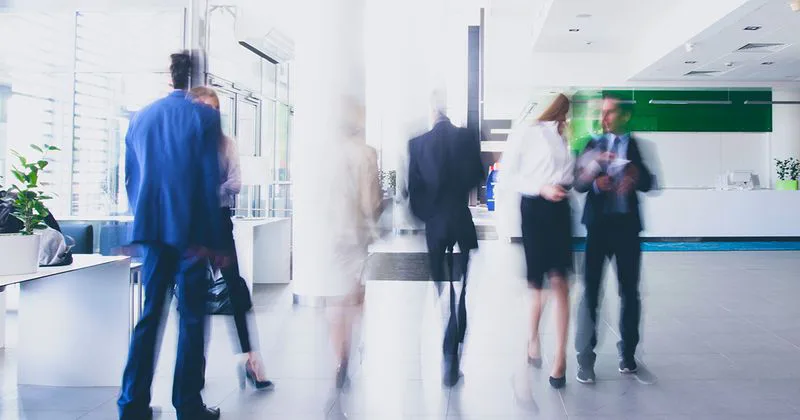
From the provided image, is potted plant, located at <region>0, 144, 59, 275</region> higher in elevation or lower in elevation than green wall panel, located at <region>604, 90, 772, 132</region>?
lower

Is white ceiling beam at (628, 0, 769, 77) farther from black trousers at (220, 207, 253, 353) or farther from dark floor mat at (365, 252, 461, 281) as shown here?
black trousers at (220, 207, 253, 353)

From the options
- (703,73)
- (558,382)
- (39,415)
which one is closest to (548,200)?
(558,382)

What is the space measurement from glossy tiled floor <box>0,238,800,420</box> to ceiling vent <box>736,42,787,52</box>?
16.6 ft

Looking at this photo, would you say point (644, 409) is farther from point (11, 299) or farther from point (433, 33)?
point (433, 33)

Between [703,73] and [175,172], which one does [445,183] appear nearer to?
[175,172]

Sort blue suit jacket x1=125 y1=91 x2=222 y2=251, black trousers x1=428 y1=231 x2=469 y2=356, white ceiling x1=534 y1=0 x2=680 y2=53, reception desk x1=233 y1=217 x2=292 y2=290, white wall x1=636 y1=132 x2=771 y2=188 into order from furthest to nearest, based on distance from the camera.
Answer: white wall x1=636 y1=132 x2=771 y2=188 → white ceiling x1=534 y1=0 x2=680 y2=53 → reception desk x1=233 y1=217 x2=292 y2=290 → black trousers x1=428 y1=231 x2=469 y2=356 → blue suit jacket x1=125 y1=91 x2=222 y2=251

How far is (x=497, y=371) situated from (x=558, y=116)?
1642mm

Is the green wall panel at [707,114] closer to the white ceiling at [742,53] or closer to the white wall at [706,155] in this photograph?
the white wall at [706,155]

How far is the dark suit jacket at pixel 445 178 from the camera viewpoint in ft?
11.9

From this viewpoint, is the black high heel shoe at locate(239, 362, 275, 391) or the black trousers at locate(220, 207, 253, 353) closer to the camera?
the black trousers at locate(220, 207, 253, 353)

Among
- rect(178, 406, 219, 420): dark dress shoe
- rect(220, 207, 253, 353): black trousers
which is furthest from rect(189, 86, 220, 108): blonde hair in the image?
rect(178, 406, 219, 420): dark dress shoe

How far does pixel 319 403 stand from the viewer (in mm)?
3303

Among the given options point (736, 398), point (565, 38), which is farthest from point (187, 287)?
point (565, 38)

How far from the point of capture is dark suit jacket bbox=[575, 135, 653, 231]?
12.3 feet
